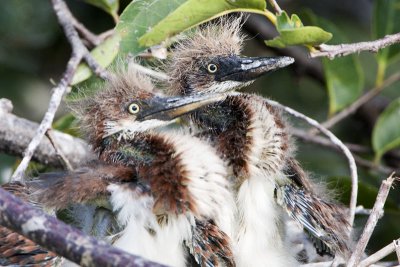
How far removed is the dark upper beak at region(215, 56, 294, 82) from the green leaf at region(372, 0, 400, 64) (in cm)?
79

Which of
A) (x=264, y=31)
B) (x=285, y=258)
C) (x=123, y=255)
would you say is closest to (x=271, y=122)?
(x=285, y=258)

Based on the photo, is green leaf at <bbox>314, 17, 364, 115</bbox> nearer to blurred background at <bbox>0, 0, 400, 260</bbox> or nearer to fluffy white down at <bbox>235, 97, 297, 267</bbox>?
blurred background at <bbox>0, 0, 400, 260</bbox>

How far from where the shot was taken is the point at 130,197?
2508 mm

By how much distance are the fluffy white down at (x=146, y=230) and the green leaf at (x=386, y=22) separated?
1400 mm

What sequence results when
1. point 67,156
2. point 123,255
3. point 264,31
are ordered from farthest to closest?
point 264,31 < point 67,156 < point 123,255

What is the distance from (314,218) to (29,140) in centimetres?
109

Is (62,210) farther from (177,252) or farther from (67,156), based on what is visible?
(67,156)

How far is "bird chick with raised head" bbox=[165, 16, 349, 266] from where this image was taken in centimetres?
274

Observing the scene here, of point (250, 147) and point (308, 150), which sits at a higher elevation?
point (308, 150)

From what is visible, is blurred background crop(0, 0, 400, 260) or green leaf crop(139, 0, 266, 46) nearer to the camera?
green leaf crop(139, 0, 266, 46)

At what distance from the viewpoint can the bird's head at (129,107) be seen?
284 centimetres

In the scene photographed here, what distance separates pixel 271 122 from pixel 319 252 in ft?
1.46

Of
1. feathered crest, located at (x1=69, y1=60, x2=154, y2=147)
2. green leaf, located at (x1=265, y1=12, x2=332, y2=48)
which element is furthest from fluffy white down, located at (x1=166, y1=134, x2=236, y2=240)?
green leaf, located at (x1=265, y1=12, x2=332, y2=48)

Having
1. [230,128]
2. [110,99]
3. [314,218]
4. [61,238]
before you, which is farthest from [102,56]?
[61,238]
